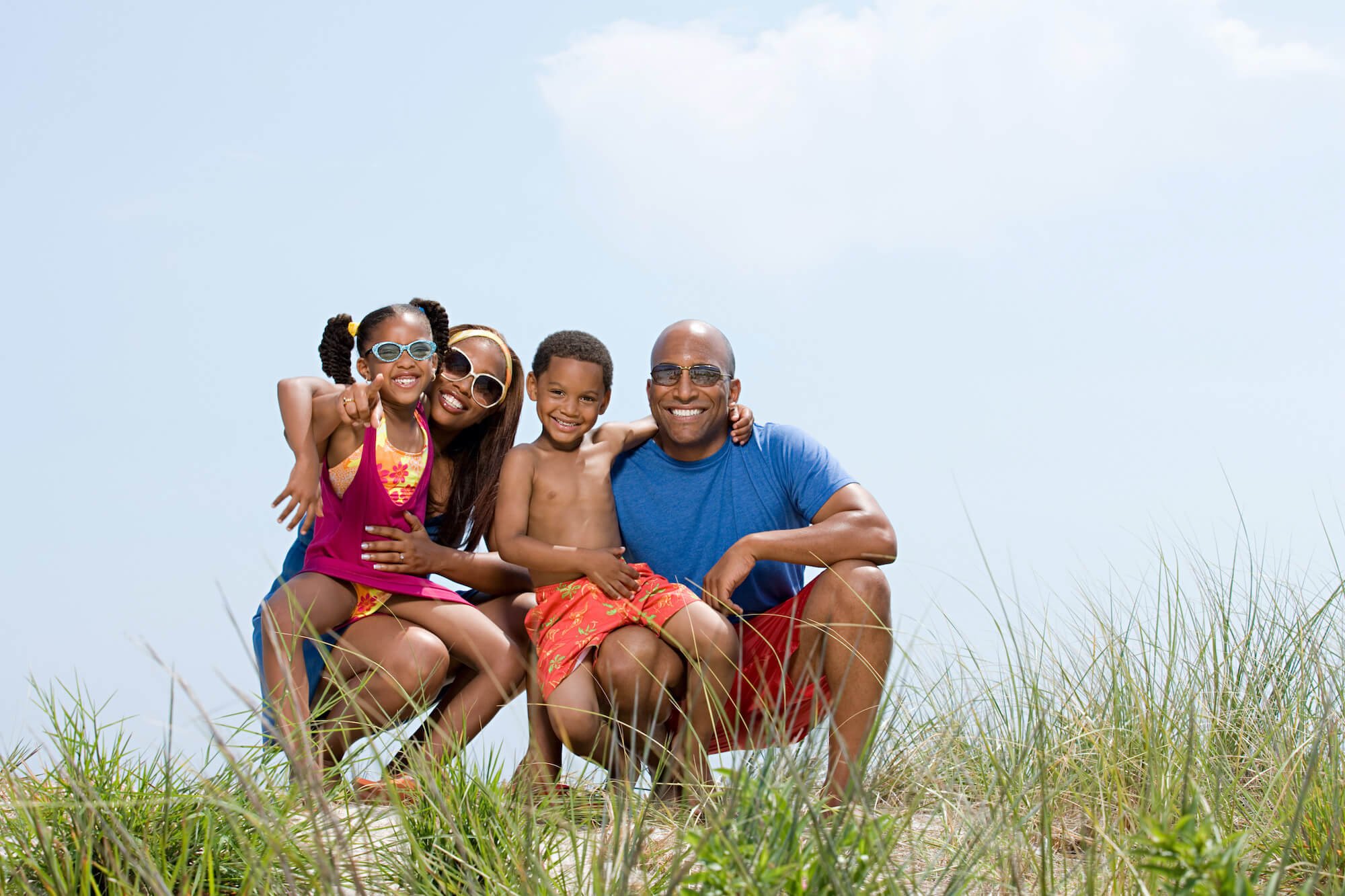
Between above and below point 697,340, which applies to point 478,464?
below

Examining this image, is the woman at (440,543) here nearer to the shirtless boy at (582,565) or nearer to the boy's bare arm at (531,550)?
the shirtless boy at (582,565)

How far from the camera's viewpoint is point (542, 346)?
449 cm

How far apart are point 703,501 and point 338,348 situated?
1.69m

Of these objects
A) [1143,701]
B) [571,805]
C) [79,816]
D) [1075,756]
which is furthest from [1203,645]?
[79,816]

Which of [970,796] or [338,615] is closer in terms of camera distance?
[970,796]

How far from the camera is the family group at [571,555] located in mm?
4012

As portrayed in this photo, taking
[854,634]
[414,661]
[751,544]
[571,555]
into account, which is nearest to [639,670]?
[571,555]

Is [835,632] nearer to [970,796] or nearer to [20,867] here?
[970,796]

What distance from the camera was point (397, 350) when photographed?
4406 mm

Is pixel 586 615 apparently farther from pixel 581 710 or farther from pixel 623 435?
pixel 623 435

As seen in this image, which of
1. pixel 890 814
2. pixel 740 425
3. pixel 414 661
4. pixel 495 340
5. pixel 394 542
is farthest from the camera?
pixel 495 340

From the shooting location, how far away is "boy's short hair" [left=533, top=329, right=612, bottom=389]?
435 cm

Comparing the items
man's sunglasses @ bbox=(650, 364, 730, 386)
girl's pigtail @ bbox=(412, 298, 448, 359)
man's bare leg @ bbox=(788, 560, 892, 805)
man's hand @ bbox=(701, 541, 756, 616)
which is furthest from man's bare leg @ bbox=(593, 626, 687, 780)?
girl's pigtail @ bbox=(412, 298, 448, 359)

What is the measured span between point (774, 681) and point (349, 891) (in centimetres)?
189
